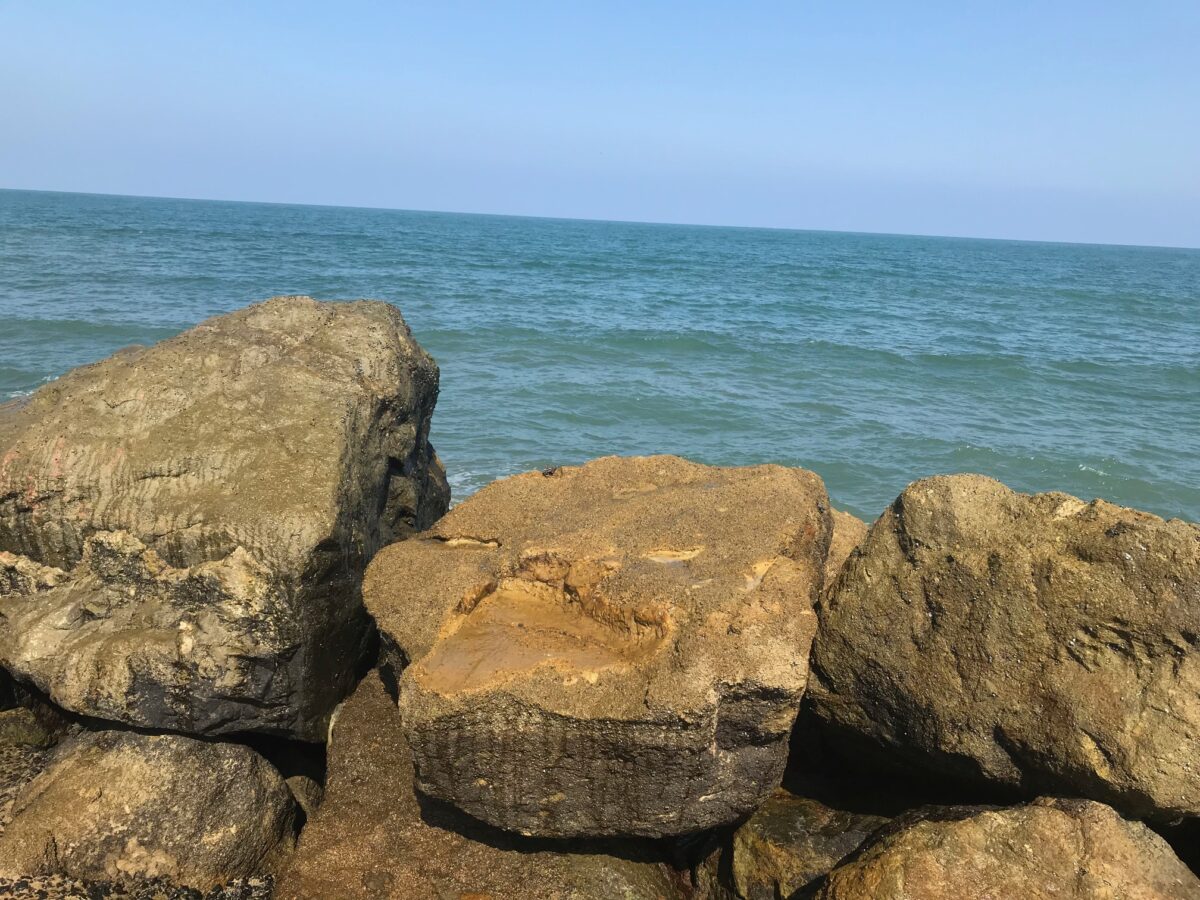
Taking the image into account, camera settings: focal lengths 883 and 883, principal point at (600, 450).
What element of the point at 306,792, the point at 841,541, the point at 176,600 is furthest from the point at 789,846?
the point at 176,600

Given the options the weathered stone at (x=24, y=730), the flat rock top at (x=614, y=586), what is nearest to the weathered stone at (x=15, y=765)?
the weathered stone at (x=24, y=730)

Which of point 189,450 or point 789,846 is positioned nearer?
point 789,846

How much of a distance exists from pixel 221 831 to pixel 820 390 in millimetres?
11168

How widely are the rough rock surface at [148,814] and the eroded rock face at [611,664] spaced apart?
85 cm

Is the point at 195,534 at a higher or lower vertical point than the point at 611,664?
Result: higher

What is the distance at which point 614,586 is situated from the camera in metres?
2.96

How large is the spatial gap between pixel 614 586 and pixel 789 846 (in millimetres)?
1037

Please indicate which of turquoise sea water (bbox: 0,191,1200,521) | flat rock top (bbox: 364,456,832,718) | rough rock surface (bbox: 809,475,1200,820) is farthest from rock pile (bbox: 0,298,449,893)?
turquoise sea water (bbox: 0,191,1200,521)

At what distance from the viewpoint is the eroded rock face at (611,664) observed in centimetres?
257

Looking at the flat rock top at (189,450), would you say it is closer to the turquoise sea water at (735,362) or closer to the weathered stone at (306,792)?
the weathered stone at (306,792)

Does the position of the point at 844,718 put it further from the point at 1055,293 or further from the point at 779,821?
the point at 1055,293

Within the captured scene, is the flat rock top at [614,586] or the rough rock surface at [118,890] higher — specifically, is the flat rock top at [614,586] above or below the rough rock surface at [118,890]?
above

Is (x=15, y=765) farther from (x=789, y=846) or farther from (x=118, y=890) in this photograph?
(x=789, y=846)

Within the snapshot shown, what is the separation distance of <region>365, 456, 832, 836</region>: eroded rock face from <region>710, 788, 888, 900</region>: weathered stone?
0.26m
